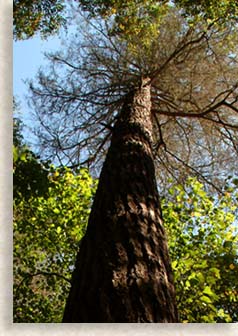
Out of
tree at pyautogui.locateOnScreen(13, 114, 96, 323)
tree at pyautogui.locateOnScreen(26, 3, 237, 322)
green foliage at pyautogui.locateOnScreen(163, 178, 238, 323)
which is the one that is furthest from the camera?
tree at pyautogui.locateOnScreen(26, 3, 237, 322)

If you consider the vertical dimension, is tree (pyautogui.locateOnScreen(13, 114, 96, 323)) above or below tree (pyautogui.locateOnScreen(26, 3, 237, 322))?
below

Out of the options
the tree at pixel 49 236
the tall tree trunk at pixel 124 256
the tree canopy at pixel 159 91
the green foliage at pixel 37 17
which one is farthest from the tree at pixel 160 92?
the tall tree trunk at pixel 124 256

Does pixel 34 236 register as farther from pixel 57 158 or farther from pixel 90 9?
pixel 90 9

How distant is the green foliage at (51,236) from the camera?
3.88 metres

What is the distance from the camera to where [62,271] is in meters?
4.02

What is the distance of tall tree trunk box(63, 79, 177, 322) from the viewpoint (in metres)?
1.51

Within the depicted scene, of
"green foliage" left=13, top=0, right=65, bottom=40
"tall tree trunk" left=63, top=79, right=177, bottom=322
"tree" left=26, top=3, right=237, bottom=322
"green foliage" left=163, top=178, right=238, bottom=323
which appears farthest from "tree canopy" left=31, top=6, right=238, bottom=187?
"tall tree trunk" left=63, top=79, right=177, bottom=322

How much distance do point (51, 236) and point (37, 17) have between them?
89.2 inches

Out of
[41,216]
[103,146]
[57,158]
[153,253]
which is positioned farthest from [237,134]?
[153,253]

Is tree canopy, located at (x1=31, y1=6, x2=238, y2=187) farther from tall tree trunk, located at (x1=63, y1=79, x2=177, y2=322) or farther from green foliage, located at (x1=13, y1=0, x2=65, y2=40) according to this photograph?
tall tree trunk, located at (x1=63, y1=79, x2=177, y2=322)

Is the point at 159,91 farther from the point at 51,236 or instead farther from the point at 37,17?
the point at 51,236

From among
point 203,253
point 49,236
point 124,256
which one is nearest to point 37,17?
point 49,236

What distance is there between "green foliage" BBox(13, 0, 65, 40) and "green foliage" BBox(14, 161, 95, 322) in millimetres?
1441

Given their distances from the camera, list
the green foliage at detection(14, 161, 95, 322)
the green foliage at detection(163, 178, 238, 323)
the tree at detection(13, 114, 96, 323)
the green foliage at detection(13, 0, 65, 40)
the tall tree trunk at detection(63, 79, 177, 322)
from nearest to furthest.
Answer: the tall tree trunk at detection(63, 79, 177, 322), the green foliage at detection(163, 178, 238, 323), the tree at detection(13, 114, 96, 323), the green foliage at detection(14, 161, 95, 322), the green foliage at detection(13, 0, 65, 40)
